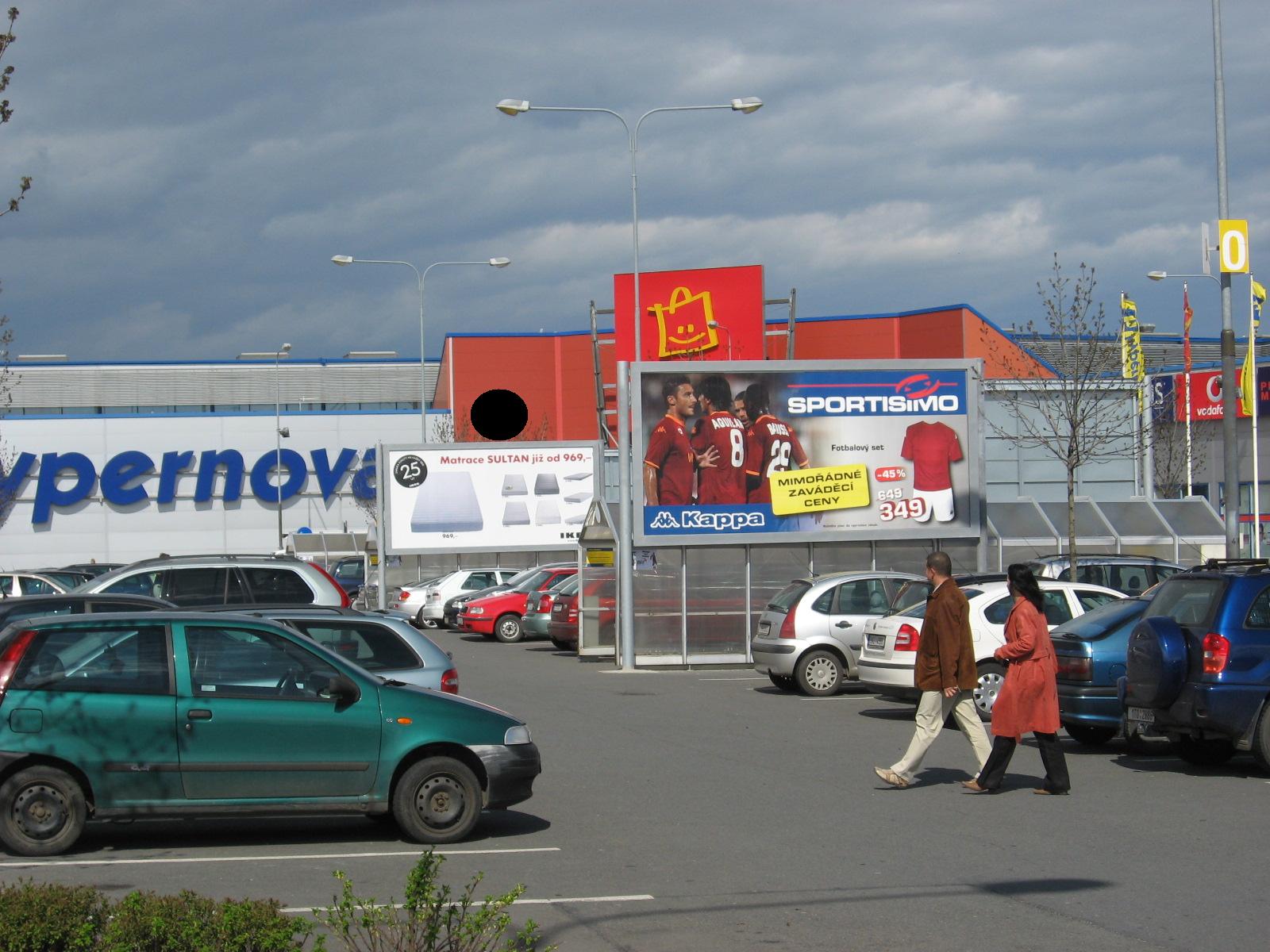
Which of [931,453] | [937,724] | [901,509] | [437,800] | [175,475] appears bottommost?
[437,800]

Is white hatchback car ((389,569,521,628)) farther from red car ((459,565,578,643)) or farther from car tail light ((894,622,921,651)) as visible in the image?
car tail light ((894,622,921,651))

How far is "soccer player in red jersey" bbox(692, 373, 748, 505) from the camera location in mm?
24625

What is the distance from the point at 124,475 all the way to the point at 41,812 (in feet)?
197

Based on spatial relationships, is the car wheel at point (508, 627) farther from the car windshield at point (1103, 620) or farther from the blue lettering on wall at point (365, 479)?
the blue lettering on wall at point (365, 479)

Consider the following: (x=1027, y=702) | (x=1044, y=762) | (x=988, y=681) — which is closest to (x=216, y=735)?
(x=1027, y=702)

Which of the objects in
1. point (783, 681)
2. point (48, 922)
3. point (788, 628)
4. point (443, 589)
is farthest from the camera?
point (443, 589)

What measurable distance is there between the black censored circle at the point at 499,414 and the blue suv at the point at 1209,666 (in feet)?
168

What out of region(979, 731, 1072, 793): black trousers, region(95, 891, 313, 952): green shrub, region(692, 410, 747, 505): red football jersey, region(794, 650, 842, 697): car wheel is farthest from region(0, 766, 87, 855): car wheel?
region(692, 410, 747, 505): red football jersey

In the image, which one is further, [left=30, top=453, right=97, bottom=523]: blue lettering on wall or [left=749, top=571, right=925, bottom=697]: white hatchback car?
[left=30, top=453, right=97, bottom=523]: blue lettering on wall

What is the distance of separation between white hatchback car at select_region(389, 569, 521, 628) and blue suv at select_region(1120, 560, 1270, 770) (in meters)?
25.3

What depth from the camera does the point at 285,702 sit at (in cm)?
912

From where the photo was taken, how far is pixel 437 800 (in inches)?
369

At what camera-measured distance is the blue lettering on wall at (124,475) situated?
215 feet

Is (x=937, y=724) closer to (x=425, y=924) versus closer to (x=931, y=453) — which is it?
(x=425, y=924)
